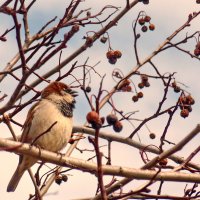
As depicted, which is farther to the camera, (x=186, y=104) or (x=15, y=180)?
(x=15, y=180)

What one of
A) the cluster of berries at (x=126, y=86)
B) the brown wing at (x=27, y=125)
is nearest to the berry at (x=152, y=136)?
the cluster of berries at (x=126, y=86)

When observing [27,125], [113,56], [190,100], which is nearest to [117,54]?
[113,56]

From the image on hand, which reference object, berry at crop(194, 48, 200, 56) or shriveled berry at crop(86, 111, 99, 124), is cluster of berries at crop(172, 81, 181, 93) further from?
shriveled berry at crop(86, 111, 99, 124)

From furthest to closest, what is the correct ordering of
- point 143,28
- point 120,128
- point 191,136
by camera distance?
point 143,28 → point 120,128 → point 191,136

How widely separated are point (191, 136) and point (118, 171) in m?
0.54

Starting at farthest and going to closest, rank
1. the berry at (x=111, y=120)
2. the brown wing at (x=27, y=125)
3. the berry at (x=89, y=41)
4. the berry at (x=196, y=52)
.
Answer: the brown wing at (x=27, y=125) < the berry at (x=196, y=52) < the berry at (x=89, y=41) < the berry at (x=111, y=120)

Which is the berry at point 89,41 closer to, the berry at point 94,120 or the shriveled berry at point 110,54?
the shriveled berry at point 110,54

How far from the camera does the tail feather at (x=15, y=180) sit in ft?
17.3

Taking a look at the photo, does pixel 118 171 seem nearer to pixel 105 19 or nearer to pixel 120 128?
pixel 120 128

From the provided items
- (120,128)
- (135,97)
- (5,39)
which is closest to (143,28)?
(135,97)

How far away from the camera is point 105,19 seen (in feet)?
15.1

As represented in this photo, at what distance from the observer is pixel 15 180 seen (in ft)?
17.4

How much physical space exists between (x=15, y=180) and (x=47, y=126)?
2.62 feet

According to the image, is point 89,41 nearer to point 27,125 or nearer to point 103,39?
point 103,39
